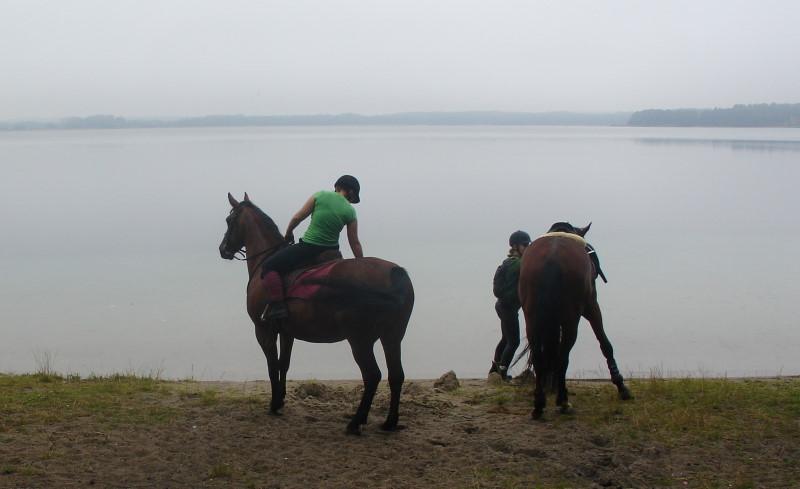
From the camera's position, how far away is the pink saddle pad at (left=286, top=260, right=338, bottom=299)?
279 inches

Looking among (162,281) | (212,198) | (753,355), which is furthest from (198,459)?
(212,198)

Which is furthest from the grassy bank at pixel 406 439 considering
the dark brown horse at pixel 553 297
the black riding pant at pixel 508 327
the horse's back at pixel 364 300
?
the black riding pant at pixel 508 327

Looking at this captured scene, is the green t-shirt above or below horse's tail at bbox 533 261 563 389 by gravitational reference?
above

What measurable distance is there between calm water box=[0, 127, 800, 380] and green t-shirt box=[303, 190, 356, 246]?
4.84 metres

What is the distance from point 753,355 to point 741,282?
5.60 metres

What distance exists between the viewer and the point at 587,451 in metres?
6.40

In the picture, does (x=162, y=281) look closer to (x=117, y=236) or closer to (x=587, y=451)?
(x=117, y=236)

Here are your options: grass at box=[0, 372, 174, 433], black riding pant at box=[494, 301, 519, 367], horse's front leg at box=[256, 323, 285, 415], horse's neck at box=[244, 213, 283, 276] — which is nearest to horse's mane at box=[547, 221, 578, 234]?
black riding pant at box=[494, 301, 519, 367]

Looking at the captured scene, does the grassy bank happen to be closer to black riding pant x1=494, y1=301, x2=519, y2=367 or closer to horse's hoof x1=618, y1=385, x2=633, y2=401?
horse's hoof x1=618, y1=385, x2=633, y2=401

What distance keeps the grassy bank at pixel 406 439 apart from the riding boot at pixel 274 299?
917 millimetres

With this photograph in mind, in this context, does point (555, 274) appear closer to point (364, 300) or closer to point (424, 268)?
point (364, 300)

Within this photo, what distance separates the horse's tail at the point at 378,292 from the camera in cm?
684

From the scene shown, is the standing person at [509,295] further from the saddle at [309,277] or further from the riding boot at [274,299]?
the riding boot at [274,299]

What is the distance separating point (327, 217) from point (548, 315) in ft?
6.86
